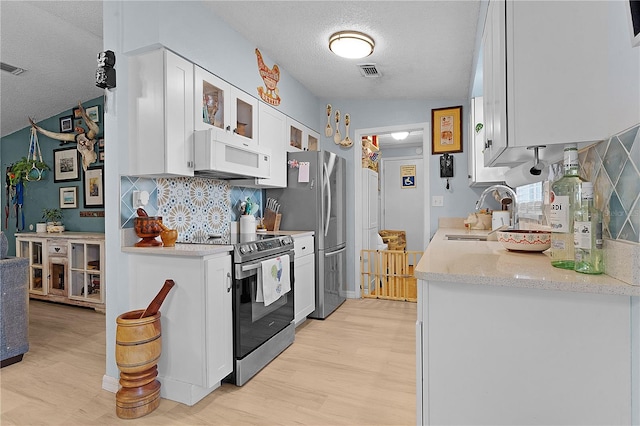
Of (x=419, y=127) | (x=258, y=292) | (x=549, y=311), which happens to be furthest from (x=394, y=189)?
(x=549, y=311)

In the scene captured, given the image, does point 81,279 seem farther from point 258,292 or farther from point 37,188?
point 258,292

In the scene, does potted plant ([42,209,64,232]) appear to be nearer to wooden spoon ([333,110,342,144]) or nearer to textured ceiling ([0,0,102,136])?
textured ceiling ([0,0,102,136])

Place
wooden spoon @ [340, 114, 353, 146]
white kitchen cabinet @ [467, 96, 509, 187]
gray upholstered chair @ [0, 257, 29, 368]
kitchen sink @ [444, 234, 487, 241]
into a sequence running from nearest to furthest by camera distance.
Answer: gray upholstered chair @ [0, 257, 29, 368] → kitchen sink @ [444, 234, 487, 241] → white kitchen cabinet @ [467, 96, 509, 187] → wooden spoon @ [340, 114, 353, 146]

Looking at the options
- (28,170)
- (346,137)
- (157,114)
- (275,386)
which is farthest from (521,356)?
(28,170)

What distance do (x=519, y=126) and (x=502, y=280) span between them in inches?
22.1

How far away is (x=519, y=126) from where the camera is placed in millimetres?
1219

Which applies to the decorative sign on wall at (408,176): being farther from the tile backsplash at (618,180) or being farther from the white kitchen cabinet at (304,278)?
the tile backsplash at (618,180)

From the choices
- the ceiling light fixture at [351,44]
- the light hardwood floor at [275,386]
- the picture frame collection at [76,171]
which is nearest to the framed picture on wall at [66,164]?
the picture frame collection at [76,171]

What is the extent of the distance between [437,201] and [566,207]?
296 centimetres

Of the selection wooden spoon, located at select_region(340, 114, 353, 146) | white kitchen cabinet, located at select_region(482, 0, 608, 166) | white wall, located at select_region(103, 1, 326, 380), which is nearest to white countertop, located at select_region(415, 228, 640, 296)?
white kitchen cabinet, located at select_region(482, 0, 608, 166)

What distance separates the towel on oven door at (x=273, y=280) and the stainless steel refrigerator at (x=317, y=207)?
792 millimetres

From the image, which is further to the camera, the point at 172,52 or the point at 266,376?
the point at 266,376

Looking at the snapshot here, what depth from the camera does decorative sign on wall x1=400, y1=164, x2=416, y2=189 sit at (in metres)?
6.91

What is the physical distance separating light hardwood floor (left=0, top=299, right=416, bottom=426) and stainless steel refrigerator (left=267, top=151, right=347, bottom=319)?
18.5 inches
